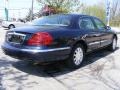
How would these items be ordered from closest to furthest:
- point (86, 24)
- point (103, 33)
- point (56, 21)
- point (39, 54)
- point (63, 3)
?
point (39, 54) → point (56, 21) → point (86, 24) → point (103, 33) → point (63, 3)

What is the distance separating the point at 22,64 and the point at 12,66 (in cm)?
35

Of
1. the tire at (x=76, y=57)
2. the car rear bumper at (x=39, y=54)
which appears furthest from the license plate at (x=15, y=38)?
the tire at (x=76, y=57)

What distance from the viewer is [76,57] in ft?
23.6

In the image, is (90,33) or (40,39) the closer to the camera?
(40,39)

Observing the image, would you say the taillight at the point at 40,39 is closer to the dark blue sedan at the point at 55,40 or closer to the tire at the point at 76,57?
the dark blue sedan at the point at 55,40

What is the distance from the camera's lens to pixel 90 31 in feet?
25.9

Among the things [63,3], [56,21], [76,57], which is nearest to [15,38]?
[56,21]

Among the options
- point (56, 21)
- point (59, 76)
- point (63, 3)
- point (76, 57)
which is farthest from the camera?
point (63, 3)

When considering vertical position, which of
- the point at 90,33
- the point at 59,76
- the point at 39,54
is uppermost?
the point at 90,33

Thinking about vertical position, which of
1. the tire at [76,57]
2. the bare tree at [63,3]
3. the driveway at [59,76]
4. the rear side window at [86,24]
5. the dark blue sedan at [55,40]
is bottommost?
the driveway at [59,76]

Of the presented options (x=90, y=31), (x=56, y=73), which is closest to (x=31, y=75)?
(x=56, y=73)

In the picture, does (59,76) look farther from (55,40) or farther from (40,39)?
(40,39)

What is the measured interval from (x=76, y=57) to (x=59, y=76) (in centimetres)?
96

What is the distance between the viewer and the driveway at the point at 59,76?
566 centimetres
